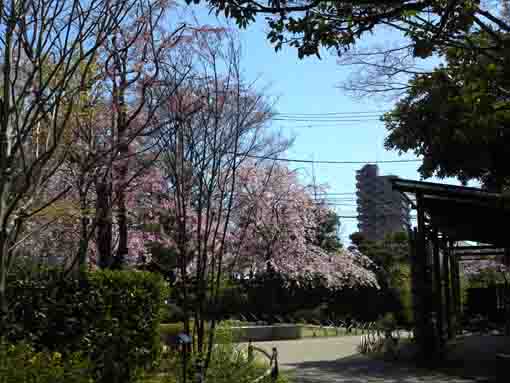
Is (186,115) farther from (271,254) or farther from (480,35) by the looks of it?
(271,254)

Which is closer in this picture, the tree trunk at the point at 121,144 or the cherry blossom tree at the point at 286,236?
the tree trunk at the point at 121,144

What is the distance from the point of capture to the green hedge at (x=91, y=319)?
9258 mm

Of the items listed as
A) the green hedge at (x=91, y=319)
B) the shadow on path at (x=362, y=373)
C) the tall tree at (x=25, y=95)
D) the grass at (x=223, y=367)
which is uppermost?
the tall tree at (x=25, y=95)

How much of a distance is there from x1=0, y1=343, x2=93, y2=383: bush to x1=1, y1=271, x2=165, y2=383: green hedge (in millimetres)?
1166

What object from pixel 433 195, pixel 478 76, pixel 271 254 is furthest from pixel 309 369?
pixel 271 254

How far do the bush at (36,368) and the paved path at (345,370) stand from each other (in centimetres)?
494

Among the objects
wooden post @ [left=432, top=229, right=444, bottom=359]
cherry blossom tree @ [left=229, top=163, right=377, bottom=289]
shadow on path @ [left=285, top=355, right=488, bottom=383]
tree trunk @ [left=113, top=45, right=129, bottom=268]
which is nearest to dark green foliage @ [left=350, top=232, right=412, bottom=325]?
cherry blossom tree @ [left=229, top=163, right=377, bottom=289]

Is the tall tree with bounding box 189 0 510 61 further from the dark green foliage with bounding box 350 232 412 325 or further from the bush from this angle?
the dark green foliage with bounding box 350 232 412 325

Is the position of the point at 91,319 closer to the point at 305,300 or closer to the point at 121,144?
the point at 121,144

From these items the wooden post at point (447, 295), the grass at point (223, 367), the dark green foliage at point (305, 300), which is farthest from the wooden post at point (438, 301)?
the dark green foliage at point (305, 300)

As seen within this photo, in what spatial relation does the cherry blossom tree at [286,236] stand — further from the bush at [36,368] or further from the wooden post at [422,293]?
the bush at [36,368]

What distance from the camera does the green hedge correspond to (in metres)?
9.26

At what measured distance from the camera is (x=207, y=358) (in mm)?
8125

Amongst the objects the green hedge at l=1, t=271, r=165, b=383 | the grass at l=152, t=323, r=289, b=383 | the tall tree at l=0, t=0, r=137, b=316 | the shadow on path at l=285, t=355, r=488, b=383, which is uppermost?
the tall tree at l=0, t=0, r=137, b=316
